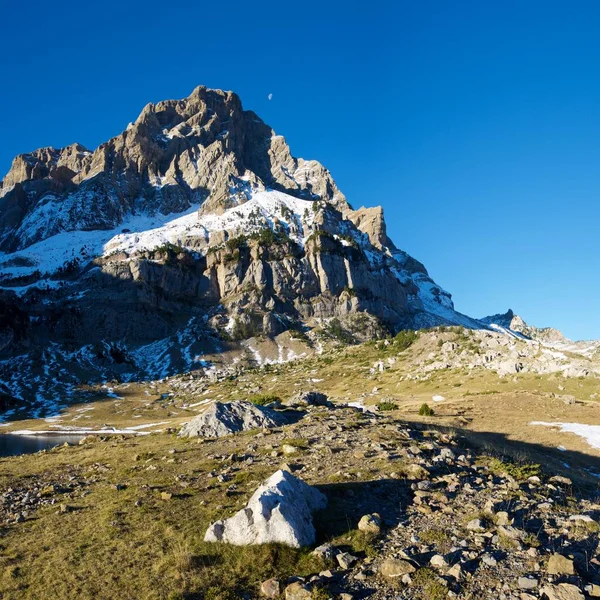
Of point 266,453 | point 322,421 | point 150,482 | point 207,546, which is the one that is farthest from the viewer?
point 322,421

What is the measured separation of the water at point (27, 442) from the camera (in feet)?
274

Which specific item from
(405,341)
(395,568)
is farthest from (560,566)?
(405,341)

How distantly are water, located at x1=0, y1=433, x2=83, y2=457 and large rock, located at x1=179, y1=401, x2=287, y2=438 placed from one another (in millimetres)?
57957

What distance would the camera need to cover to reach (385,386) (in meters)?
90.6

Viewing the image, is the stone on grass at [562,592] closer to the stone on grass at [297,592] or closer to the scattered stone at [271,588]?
the stone on grass at [297,592]

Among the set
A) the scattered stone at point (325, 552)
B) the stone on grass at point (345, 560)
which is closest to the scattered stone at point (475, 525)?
the stone on grass at point (345, 560)

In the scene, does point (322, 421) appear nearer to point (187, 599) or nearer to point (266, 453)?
point (266, 453)

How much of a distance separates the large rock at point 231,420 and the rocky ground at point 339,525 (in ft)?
25.2

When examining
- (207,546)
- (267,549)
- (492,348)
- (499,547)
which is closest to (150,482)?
(207,546)

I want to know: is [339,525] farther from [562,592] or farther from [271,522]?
[562,592]

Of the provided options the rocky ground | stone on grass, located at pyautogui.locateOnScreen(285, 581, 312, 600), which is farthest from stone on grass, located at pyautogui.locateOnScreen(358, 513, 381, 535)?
stone on grass, located at pyautogui.locateOnScreen(285, 581, 312, 600)

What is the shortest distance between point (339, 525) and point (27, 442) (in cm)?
10700

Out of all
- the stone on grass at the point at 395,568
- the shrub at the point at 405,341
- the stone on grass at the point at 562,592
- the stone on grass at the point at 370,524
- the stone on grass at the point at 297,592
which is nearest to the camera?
the stone on grass at the point at 562,592

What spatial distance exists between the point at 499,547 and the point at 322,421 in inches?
873
